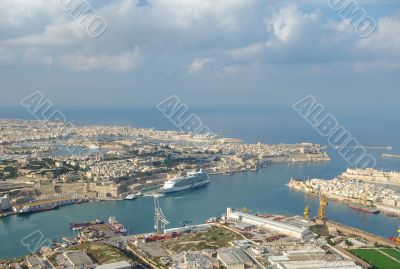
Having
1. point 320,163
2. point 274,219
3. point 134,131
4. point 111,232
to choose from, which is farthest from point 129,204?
point 134,131

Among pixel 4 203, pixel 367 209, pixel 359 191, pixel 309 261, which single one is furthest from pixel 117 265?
pixel 359 191

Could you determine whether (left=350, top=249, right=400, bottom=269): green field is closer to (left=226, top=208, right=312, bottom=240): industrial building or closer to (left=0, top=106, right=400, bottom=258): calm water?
(left=226, top=208, right=312, bottom=240): industrial building

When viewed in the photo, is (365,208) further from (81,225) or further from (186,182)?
(81,225)

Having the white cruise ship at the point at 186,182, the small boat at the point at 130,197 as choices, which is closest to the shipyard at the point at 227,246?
the small boat at the point at 130,197

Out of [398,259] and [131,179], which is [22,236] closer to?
[131,179]

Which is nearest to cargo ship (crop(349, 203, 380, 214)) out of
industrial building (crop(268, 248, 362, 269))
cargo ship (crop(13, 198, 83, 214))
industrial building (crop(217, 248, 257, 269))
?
industrial building (crop(268, 248, 362, 269))
